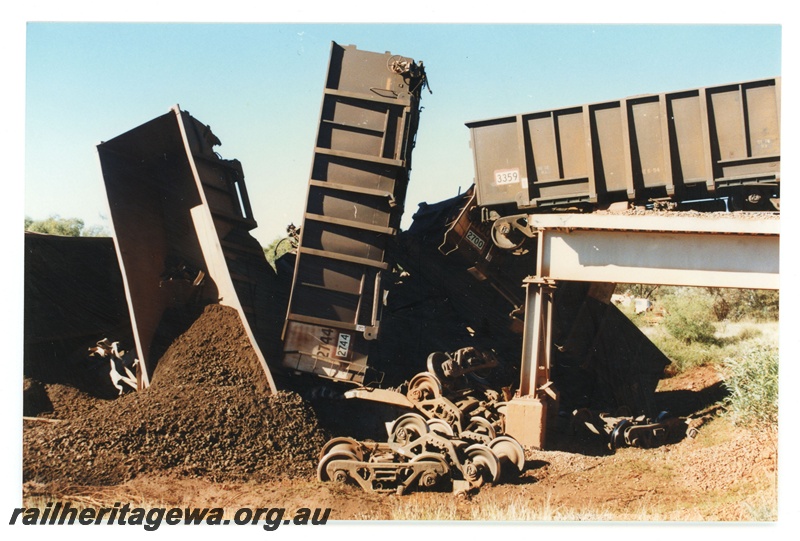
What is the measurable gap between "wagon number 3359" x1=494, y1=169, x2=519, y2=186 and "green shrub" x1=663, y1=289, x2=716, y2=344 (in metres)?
9.01

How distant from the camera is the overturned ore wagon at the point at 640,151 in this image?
30.5 ft

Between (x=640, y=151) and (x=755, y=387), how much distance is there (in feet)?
11.4

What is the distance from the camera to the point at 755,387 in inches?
370

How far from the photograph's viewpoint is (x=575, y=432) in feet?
32.9

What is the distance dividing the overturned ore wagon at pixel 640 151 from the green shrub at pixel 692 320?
8311 mm

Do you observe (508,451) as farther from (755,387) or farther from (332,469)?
(755,387)

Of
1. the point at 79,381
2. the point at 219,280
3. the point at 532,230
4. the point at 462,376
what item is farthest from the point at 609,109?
the point at 79,381

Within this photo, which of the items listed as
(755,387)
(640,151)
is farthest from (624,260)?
(755,387)

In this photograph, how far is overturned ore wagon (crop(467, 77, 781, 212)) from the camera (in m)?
9.29

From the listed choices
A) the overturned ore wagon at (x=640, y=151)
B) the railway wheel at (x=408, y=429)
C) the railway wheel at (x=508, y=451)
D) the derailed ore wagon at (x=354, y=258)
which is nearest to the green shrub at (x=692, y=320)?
the derailed ore wagon at (x=354, y=258)

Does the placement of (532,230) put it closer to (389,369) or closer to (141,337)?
(389,369)

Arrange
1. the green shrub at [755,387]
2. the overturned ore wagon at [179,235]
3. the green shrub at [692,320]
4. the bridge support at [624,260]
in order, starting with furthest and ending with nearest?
the green shrub at [692,320], the overturned ore wagon at [179,235], the green shrub at [755,387], the bridge support at [624,260]

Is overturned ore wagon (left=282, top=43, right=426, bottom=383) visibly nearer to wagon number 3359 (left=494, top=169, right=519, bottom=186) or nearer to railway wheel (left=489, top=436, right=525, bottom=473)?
wagon number 3359 (left=494, top=169, right=519, bottom=186)

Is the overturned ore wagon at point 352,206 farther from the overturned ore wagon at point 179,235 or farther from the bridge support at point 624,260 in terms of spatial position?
the bridge support at point 624,260
